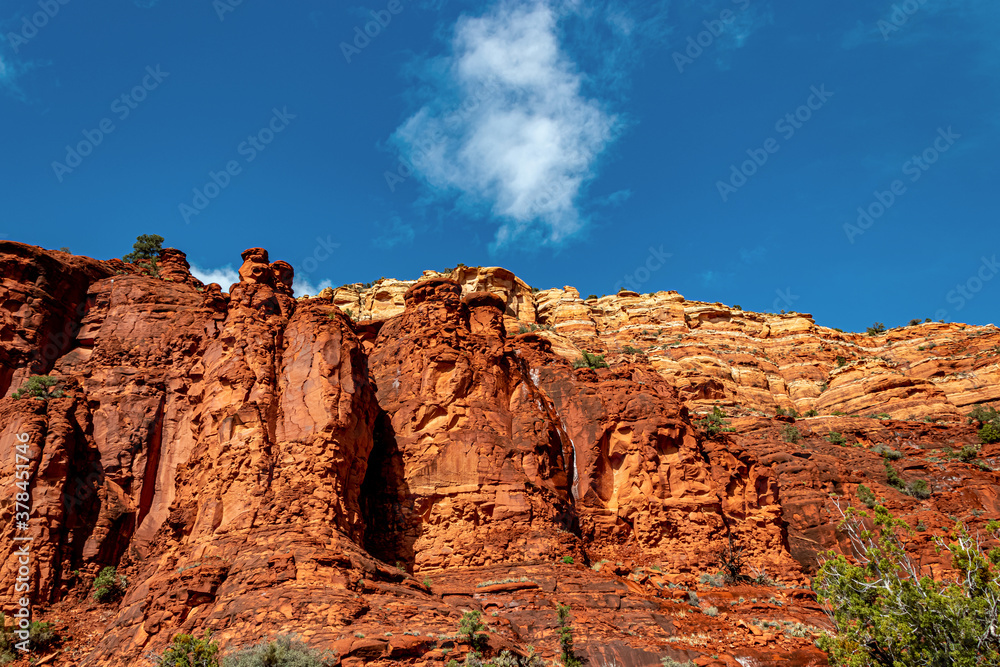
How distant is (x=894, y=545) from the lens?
1784cm

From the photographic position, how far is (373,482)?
3166cm

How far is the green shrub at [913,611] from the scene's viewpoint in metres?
15.9

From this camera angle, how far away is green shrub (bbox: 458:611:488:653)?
20047 mm

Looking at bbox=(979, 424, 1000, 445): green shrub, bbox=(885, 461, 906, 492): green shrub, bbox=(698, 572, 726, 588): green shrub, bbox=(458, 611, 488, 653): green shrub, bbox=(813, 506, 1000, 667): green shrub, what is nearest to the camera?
bbox=(813, 506, 1000, 667): green shrub

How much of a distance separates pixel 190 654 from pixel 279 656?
2301 millimetres

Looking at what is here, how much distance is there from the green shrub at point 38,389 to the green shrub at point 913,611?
30.0 m

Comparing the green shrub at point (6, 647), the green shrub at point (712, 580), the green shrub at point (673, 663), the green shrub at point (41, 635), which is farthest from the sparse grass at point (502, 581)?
the green shrub at point (6, 647)

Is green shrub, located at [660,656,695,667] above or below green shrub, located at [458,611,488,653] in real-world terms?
below

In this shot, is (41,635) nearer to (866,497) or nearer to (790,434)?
(866,497)

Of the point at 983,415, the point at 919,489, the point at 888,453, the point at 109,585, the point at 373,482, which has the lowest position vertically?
the point at 109,585

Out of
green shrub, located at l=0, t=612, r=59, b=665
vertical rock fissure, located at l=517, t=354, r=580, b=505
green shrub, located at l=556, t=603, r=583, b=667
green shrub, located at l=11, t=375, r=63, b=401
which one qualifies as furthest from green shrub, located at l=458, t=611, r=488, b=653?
green shrub, located at l=11, t=375, r=63, b=401

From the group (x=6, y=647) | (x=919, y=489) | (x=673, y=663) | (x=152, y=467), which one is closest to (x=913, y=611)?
(x=673, y=663)

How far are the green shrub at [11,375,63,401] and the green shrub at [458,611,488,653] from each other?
2095cm

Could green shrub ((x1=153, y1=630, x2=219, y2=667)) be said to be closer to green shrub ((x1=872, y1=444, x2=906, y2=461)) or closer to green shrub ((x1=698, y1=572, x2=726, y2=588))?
green shrub ((x1=698, y1=572, x2=726, y2=588))
